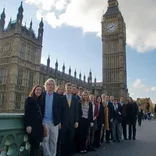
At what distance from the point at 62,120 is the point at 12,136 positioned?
5.12 ft

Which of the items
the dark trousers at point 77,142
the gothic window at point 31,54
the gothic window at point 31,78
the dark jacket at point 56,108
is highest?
the gothic window at point 31,54

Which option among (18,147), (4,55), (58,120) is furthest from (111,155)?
(4,55)

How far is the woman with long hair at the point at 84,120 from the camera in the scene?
18.7 feet

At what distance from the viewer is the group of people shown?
12.3ft

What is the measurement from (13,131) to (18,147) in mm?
388

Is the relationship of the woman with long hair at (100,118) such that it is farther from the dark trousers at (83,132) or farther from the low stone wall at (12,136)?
the low stone wall at (12,136)

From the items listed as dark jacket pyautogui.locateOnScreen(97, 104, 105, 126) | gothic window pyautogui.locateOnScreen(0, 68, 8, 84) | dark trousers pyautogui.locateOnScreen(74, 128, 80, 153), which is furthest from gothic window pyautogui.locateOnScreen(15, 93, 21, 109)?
dark trousers pyautogui.locateOnScreen(74, 128, 80, 153)

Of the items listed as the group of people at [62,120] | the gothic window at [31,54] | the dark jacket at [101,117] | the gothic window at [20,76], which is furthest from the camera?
the gothic window at [31,54]

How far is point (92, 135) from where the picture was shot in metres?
6.27

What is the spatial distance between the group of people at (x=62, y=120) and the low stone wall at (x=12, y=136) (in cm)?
15

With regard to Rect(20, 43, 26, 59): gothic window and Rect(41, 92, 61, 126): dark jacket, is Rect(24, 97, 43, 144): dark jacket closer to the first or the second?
Rect(41, 92, 61, 126): dark jacket

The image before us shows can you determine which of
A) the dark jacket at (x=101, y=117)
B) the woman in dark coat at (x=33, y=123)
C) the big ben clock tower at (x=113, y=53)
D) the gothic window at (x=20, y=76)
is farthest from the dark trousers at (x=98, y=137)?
the big ben clock tower at (x=113, y=53)

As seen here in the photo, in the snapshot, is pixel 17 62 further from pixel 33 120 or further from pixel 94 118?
pixel 33 120

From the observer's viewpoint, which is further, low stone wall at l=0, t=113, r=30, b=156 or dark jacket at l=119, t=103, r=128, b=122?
dark jacket at l=119, t=103, r=128, b=122
